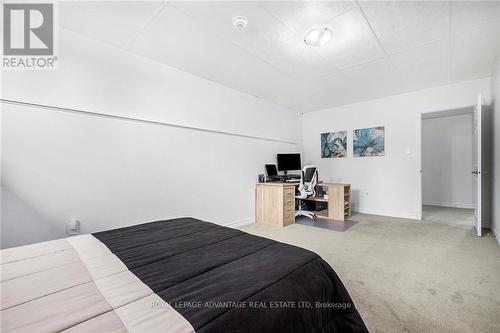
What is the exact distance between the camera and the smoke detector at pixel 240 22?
6.91 feet

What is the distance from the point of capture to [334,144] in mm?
5266

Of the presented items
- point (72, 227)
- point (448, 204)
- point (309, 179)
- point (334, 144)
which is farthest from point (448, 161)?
point (72, 227)

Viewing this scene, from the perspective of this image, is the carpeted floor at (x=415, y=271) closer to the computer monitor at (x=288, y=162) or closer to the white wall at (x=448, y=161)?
the computer monitor at (x=288, y=162)

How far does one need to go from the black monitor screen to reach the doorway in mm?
3058

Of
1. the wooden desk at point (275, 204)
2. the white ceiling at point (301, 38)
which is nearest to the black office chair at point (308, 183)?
the wooden desk at point (275, 204)

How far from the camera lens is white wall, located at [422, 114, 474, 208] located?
521 centimetres

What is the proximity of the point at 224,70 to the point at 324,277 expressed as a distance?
303 cm

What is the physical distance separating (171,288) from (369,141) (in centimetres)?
502

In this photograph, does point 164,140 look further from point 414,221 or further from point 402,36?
point 414,221

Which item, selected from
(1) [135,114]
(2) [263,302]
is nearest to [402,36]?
(2) [263,302]

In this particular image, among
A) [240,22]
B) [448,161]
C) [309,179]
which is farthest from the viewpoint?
[448,161]

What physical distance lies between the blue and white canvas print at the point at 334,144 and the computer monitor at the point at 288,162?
90 centimetres

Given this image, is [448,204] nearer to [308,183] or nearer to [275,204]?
[308,183]

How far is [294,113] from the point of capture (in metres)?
5.48
